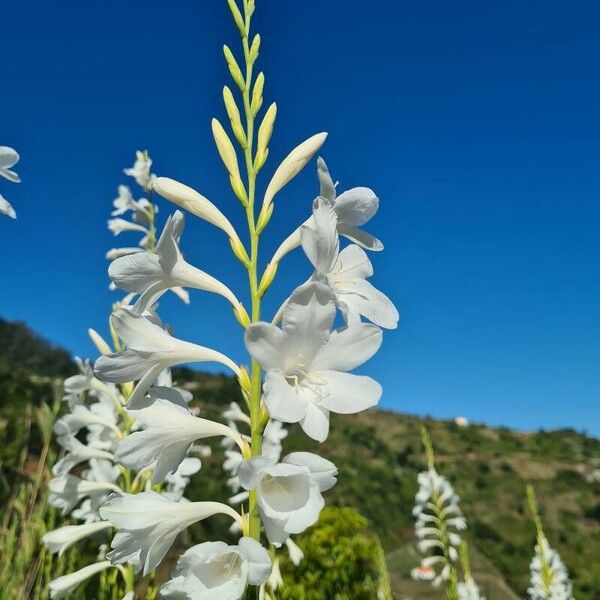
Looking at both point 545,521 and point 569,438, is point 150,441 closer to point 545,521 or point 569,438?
point 545,521

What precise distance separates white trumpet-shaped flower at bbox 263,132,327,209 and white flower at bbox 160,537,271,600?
1043mm

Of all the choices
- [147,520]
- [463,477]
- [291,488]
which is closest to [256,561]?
[291,488]

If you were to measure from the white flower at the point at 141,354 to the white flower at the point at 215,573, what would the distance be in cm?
43

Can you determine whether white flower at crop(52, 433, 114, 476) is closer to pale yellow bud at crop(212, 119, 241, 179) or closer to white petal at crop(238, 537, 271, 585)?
pale yellow bud at crop(212, 119, 241, 179)

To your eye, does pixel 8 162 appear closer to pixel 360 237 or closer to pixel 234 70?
pixel 234 70

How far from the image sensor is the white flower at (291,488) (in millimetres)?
1520

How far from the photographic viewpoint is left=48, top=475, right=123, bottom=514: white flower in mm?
3254

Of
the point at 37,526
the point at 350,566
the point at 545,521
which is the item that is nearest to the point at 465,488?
the point at 545,521

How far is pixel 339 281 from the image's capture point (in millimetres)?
1967

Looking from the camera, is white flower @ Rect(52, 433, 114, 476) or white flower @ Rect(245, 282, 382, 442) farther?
white flower @ Rect(52, 433, 114, 476)

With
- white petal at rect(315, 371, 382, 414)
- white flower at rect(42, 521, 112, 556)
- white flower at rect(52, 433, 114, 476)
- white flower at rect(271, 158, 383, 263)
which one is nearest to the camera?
white petal at rect(315, 371, 382, 414)

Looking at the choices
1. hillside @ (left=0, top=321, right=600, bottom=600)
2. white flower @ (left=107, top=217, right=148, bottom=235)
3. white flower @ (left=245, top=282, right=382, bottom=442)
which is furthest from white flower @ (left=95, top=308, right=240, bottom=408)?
hillside @ (left=0, top=321, right=600, bottom=600)

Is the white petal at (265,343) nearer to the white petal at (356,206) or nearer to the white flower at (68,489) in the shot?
the white petal at (356,206)

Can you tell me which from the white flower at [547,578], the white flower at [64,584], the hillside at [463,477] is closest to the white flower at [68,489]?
the white flower at [64,584]
